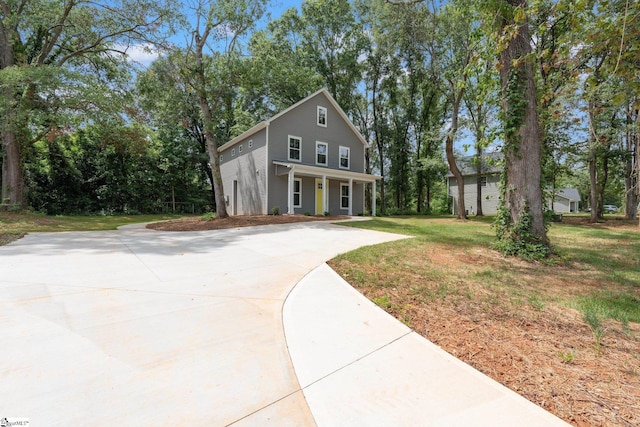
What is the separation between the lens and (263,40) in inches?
559

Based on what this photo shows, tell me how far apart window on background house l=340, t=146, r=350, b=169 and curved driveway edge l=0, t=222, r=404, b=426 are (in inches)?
591

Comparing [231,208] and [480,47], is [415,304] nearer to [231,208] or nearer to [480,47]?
[480,47]

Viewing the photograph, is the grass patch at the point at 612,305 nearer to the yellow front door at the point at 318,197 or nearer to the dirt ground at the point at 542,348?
the dirt ground at the point at 542,348

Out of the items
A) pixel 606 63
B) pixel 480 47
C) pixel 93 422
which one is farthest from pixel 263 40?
pixel 93 422

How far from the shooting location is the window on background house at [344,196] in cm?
1903

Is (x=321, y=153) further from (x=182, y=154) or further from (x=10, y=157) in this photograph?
(x=10, y=157)

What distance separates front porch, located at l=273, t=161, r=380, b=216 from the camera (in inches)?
610

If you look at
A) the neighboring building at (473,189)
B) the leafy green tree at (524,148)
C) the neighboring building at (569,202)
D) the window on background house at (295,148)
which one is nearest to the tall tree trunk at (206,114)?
the window on background house at (295,148)

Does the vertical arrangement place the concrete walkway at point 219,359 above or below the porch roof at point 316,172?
below

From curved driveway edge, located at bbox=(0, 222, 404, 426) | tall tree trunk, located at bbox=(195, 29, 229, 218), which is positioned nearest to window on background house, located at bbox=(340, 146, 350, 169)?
tall tree trunk, located at bbox=(195, 29, 229, 218)

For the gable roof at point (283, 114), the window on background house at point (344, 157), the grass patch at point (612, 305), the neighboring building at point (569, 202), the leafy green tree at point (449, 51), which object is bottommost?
the grass patch at point (612, 305)

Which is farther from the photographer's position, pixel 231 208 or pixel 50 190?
pixel 231 208

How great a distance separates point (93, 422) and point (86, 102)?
1523 centimetres

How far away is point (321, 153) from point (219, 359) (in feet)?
55.3
